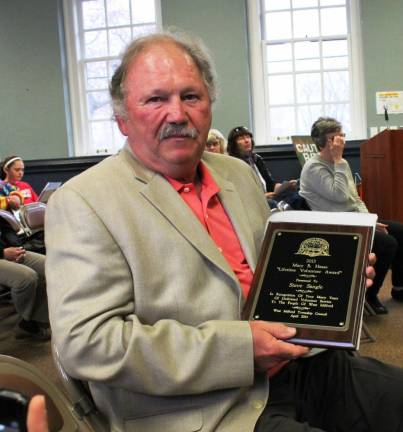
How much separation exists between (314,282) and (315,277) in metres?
0.01

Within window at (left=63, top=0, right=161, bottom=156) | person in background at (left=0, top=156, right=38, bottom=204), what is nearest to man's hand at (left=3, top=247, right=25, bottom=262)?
person in background at (left=0, top=156, right=38, bottom=204)

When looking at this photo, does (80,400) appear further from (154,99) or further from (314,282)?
(154,99)

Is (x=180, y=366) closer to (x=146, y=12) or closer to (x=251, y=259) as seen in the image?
(x=251, y=259)

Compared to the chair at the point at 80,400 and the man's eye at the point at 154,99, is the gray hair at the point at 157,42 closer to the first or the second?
the man's eye at the point at 154,99

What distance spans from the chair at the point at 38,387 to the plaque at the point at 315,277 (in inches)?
16.2

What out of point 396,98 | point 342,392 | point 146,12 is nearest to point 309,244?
point 342,392

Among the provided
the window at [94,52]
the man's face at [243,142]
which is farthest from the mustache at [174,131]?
the window at [94,52]

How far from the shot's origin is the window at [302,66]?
19.3 feet

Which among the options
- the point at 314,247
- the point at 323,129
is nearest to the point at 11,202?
the point at 323,129

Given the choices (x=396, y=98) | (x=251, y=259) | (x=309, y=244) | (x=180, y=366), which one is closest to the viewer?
(x=180, y=366)

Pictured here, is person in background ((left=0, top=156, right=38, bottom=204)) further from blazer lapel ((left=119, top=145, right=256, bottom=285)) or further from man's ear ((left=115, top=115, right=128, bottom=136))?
blazer lapel ((left=119, top=145, right=256, bottom=285))

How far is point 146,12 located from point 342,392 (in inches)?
230

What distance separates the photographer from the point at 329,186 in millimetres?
3242

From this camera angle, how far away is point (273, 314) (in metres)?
1.01
